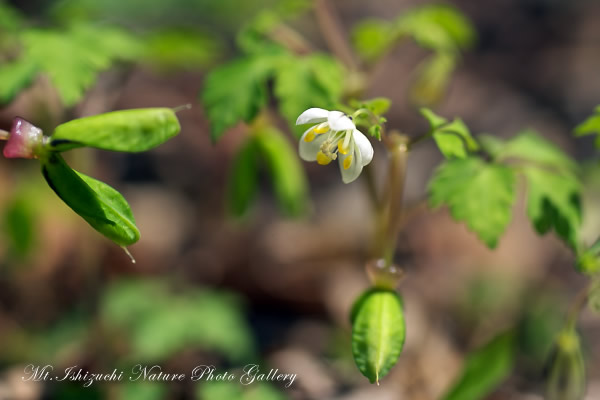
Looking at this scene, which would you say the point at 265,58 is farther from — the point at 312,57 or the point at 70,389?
the point at 70,389

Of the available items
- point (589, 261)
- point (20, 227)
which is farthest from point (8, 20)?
point (589, 261)

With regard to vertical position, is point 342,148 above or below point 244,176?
below

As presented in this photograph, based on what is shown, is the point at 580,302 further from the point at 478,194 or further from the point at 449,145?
the point at 449,145

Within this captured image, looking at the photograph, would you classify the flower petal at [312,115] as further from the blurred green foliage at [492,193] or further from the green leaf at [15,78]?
the green leaf at [15,78]

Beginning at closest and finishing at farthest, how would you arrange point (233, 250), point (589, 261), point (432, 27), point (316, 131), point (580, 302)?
point (316, 131) → point (589, 261) → point (580, 302) → point (432, 27) → point (233, 250)

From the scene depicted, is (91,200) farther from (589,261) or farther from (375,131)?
(589,261)

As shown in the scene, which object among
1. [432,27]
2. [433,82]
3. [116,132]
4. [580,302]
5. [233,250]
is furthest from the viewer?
[233,250]

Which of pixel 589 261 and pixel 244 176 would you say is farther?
pixel 244 176

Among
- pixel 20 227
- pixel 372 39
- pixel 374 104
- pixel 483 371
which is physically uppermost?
pixel 372 39

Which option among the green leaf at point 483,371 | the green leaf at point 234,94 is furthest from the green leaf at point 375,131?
the green leaf at point 483,371
